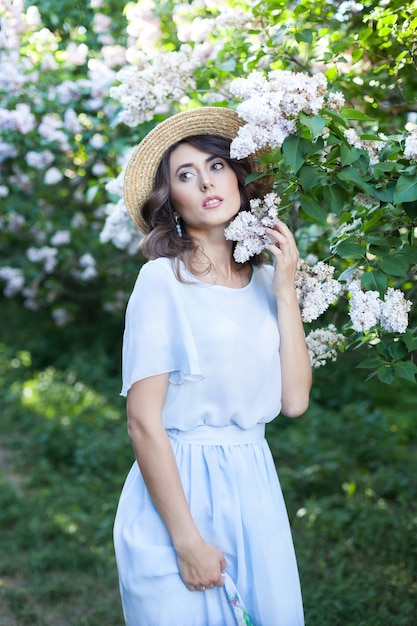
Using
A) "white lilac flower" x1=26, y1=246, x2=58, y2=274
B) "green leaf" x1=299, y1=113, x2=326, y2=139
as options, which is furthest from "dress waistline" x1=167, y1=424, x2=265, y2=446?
"white lilac flower" x1=26, y1=246, x2=58, y2=274

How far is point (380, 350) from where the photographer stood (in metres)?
2.13

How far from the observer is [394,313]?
1.98 metres

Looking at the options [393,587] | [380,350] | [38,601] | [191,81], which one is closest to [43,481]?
[38,601]

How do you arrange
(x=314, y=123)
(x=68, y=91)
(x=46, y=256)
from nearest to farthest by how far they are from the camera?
(x=314, y=123) < (x=68, y=91) < (x=46, y=256)

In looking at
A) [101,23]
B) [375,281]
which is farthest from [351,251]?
[101,23]

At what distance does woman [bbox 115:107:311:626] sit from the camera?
197cm

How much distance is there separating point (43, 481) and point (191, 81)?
3.43 metres

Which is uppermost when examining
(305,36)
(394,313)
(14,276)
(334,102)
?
(305,36)

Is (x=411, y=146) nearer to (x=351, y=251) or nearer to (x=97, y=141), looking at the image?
(x=351, y=251)

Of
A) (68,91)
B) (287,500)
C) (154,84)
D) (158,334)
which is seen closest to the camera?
(158,334)

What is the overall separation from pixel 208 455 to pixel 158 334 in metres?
0.37

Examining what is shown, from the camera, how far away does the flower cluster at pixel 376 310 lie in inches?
76.8

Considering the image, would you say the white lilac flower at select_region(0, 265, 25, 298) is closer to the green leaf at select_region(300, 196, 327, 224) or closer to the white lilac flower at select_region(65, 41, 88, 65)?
the white lilac flower at select_region(65, 41, 88, 65)

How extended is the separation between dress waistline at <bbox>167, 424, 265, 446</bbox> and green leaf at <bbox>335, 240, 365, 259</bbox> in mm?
548
